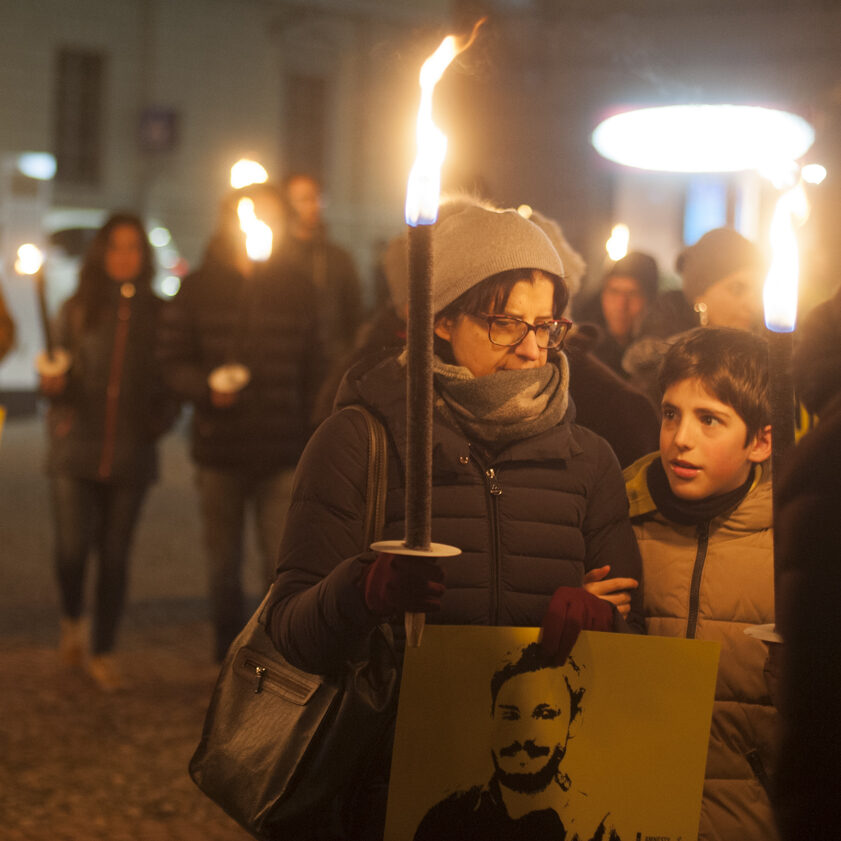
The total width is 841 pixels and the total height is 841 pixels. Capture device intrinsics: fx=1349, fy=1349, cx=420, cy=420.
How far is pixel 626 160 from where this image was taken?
21.8ft

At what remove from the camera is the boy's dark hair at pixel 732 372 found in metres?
2.46

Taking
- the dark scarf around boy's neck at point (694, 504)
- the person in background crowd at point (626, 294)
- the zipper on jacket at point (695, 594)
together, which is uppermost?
the person in background crowd at point (626, 294)

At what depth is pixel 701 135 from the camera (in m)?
5.72

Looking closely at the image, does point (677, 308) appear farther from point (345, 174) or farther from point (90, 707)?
point (345, 174)

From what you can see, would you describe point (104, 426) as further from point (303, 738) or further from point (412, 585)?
point (412, 585)

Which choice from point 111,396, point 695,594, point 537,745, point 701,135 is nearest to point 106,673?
point 111,396

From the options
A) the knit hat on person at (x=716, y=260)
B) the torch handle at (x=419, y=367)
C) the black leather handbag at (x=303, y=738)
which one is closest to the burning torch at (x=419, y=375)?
the torch handle at (x=419, y=367)

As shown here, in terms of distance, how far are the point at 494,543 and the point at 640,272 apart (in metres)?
3.15

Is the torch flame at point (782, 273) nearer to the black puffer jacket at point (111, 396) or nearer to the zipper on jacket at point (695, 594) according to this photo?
the zipper on jacket at point (695, 594)

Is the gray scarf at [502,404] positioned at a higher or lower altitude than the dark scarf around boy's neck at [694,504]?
higher

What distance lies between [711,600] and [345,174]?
1214 inches

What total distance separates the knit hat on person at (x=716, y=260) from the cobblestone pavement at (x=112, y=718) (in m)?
2.12

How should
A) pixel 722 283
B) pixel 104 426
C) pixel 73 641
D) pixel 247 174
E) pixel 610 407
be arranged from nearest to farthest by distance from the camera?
pixel 610 407, pixel 722 283, pixel 247 174, pixel 104 426, pixel 73 641

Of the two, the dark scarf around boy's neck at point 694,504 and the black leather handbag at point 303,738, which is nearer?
the black leather handbag at point 303,738
